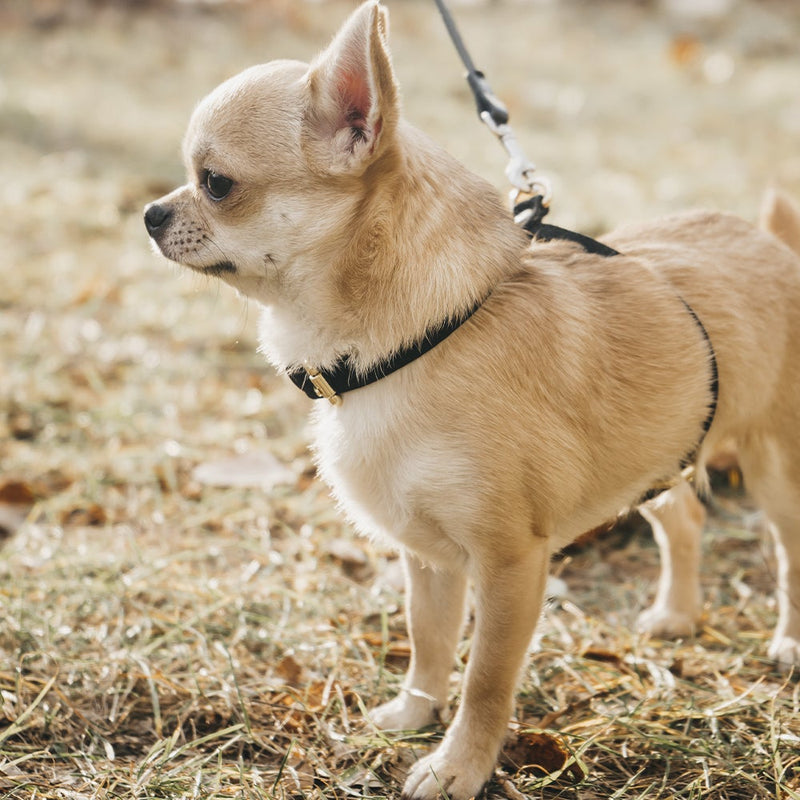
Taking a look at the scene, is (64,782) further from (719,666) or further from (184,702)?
(719,666)

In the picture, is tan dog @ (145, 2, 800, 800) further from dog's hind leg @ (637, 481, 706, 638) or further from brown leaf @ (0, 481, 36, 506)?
brown leaf @ (0, 481, 36, 506)

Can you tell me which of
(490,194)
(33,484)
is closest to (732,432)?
(490,194)

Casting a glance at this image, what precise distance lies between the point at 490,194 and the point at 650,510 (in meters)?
1.27

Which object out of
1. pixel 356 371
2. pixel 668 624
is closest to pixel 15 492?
pixel 356 371

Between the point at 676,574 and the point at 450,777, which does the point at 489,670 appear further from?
the point at 676,574

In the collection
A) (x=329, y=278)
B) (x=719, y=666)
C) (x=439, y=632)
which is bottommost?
(x=719, y=666)

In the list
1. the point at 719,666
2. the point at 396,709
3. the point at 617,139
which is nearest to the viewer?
the point at 396,709

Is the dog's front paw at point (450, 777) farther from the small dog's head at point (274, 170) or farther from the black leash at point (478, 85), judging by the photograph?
the black leash at point (478, 85)

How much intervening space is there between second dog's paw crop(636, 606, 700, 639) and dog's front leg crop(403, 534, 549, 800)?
86 centimetres

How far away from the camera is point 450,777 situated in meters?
2.24

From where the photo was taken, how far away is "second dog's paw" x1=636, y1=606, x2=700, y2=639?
9.77ft

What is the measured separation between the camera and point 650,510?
121 inches

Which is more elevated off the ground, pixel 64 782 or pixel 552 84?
pixel 552 84

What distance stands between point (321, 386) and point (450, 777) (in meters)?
0.96
